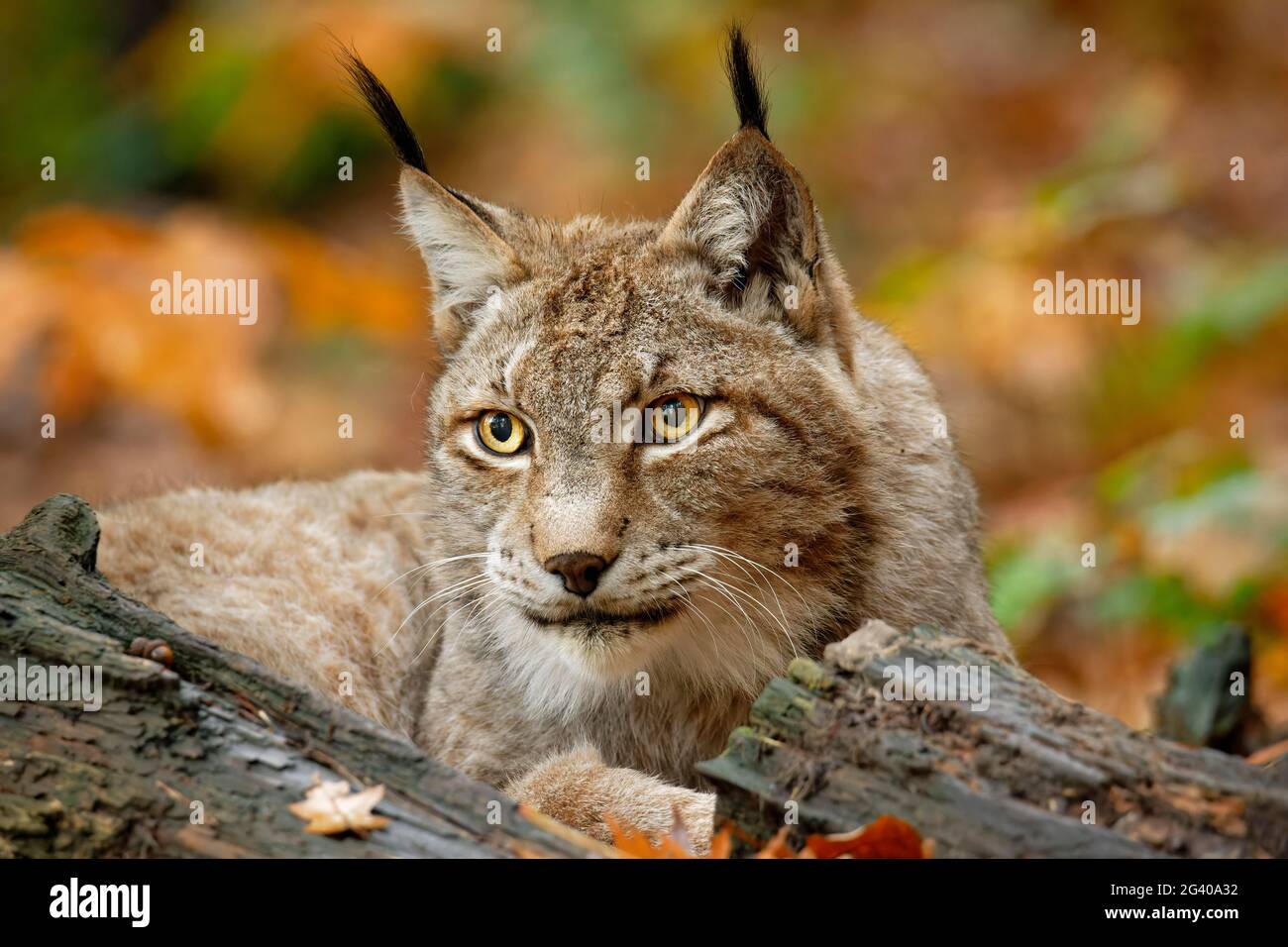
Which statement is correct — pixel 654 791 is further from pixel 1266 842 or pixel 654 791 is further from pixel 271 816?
pixel 1266 842

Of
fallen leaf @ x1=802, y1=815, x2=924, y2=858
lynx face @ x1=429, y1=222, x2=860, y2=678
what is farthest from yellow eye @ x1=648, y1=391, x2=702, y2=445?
fallen leaf @ x1=802, y1=815, x2=924, y2=858

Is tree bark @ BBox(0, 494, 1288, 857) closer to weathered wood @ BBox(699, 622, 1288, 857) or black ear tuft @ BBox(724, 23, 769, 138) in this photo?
weathered wood @ BBox(699, 622, 1288, 857)

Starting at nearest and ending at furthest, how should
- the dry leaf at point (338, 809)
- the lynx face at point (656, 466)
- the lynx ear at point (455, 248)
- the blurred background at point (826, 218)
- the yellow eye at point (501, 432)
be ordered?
1. the dry leaf at point (338, 809)
2. the lynx face at point (656, 466)
3. the yellow eye at point (501, 432)
4. the lynx ear at point (455, 248)
5. the blurred background at point (826, 218)

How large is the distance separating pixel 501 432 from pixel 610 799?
1.35 metres

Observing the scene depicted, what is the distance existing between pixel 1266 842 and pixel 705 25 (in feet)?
36.3

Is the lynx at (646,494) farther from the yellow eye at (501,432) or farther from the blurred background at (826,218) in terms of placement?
the blurred background at (826,218)

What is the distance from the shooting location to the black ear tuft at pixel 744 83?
4.42 metres

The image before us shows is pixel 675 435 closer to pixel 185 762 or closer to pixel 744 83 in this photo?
pixel 744 83

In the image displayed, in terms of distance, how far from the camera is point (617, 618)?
173 inches

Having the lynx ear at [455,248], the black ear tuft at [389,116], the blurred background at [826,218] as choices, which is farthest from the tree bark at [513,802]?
the blurred background at [826,218]

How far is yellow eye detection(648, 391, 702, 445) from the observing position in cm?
451

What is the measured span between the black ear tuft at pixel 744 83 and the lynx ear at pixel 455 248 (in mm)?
1063

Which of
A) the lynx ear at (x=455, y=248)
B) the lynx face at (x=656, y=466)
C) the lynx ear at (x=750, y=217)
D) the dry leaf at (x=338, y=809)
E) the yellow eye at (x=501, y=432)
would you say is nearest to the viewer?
the dry leaf at (x=338, y=809)
